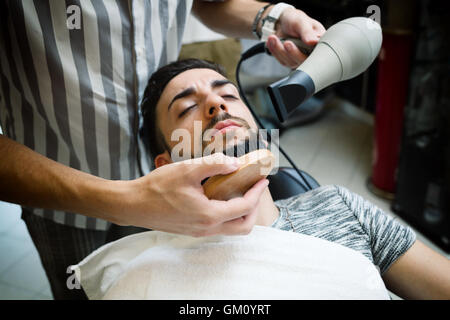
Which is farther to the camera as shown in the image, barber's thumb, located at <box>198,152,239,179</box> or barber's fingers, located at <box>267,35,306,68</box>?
barber's fingers, located at <box>267,35,306,68</box>

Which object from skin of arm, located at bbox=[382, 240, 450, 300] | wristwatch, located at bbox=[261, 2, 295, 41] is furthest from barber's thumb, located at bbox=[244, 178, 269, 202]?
wristwatch, located at bbox=[261, 2, 295, 41]

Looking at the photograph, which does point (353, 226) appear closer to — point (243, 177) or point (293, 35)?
point (243, 177)

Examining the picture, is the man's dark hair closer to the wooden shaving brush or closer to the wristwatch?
the wristwatch

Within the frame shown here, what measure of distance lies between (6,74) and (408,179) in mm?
2229

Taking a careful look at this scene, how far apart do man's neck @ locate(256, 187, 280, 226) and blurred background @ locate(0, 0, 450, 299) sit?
66 centimetres

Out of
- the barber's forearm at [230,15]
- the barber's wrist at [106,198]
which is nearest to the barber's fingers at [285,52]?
the barber's forearm at [230,15]

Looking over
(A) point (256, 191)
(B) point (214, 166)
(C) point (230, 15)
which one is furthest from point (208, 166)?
(C) point (230, 15)

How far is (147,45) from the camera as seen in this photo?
1.23 metres

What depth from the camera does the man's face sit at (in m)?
1.10

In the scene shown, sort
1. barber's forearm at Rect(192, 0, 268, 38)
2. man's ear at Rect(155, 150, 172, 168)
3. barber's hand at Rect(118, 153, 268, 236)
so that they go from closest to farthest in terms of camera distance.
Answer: barber's hand at Rect(118, 153, 268, 236)
man's ear at Rect(155, 150, 172, 168)
barber's forearm at Rect(192, 0, 268, 38)

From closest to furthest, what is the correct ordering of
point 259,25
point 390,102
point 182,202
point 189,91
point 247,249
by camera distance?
point 182,202, point 247,249, point 189,91, point 259,25, point 390,102

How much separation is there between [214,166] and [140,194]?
16 cm

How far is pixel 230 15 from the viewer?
1.42m
